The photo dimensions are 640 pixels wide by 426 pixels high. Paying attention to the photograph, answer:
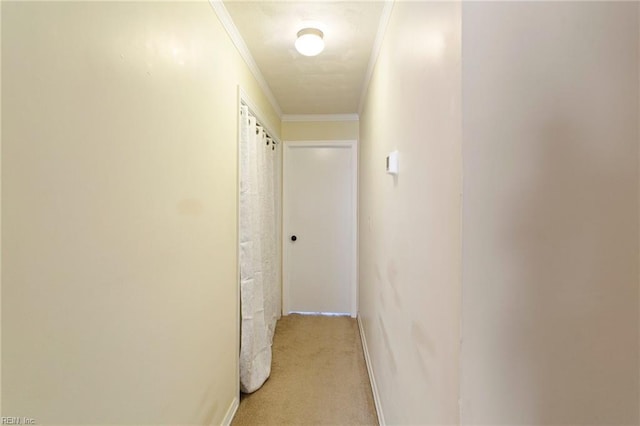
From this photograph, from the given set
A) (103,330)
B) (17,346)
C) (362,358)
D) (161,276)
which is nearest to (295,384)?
(362,358)

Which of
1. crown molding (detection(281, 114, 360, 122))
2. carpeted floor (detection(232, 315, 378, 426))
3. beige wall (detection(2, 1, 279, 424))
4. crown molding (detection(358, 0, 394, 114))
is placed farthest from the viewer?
crown molding (detection(281, 114, 360, 122))

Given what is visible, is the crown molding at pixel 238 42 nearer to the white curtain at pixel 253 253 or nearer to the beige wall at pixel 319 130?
the white curtain at pixel 253 253

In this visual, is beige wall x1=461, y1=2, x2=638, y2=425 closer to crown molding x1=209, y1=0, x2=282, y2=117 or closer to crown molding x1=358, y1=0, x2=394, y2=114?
crown molding x1=358, y1=0, x2=394, y2=114

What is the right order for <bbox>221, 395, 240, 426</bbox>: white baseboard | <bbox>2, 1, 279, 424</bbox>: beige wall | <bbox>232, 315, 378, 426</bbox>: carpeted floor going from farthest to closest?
1. <bbox>232, 315, 378, 426</bbox>: carpeted floor
2. <bbox>221, 395, 240, 426</bbox>: white baseboard
3. <bbox>2, 1, 279, 424</bbox>: beige wall

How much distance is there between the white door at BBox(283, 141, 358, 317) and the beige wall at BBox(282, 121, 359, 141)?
8 cm

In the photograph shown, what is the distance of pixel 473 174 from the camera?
25.8 inches

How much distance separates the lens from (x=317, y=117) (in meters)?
3.47

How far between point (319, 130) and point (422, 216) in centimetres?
274

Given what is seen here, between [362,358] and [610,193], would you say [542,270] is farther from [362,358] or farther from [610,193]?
[362,358]

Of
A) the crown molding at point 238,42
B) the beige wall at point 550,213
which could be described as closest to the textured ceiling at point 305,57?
the crown molding at point 238,42

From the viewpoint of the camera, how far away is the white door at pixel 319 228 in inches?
138

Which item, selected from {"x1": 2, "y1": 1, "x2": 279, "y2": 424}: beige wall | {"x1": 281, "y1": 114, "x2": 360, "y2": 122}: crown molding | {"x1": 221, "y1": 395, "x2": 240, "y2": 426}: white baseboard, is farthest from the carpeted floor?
{"x1": 281, "y1": 114, "x2": 360, "y2": 122}: crown molding

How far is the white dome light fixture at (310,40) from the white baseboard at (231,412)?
2258 millimetres

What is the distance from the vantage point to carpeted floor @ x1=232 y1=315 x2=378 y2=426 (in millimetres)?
1852
